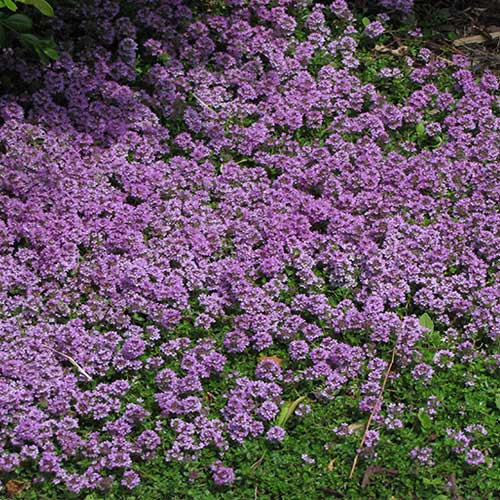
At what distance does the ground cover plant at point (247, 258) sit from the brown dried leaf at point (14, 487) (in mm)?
33

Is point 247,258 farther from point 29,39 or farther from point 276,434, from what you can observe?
point 29,39

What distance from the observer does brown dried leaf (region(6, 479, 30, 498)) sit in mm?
4089

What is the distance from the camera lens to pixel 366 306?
185 inches

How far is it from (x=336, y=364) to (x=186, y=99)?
217 cm

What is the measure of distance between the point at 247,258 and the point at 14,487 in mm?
1680

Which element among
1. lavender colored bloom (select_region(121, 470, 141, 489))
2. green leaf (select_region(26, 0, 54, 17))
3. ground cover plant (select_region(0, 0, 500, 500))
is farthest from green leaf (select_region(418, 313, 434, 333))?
green leaf (select_region(26, 0, 54, 17))

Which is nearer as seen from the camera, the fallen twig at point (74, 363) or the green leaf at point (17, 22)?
the fallen twig at point (74, 363)

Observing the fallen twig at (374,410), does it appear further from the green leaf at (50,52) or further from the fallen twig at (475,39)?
the fallen twig at (475,39)

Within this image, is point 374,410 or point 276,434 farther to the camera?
point 374,410

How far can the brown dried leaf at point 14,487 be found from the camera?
4089 mm

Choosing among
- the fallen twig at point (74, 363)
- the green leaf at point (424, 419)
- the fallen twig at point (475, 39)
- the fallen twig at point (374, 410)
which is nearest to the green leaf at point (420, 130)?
the fallen twig at point (475, 39)

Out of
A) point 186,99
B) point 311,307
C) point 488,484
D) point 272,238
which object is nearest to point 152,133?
point 186,99

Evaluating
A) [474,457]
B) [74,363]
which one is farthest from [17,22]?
[474,457]

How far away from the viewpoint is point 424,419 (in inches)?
168
